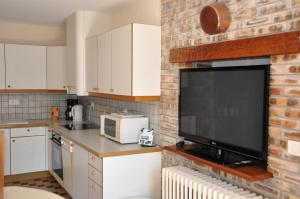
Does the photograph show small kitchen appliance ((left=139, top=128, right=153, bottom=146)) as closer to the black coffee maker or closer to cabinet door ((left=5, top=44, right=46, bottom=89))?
the black coffee maker

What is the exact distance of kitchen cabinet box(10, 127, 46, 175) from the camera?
4598 mm

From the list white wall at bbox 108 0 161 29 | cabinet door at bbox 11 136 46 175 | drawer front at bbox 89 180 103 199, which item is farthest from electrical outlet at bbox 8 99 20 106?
drawer front at bbox 89 180 103 199

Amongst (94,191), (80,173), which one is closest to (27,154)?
(80,173)

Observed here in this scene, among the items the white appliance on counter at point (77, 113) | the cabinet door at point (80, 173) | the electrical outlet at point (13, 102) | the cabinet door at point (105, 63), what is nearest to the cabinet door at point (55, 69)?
the white appliance on counter at point (77, 113)

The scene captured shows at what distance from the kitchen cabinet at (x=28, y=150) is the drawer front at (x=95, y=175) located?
195 cm

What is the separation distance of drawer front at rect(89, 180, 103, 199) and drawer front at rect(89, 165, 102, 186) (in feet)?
0.13

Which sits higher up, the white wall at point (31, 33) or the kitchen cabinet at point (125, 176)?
the white wall at point (31, 33)

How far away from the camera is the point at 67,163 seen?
3.86m

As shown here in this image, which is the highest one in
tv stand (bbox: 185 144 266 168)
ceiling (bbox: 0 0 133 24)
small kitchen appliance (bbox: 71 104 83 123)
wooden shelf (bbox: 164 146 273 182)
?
ceiling (bbox: 0 0 133 24)

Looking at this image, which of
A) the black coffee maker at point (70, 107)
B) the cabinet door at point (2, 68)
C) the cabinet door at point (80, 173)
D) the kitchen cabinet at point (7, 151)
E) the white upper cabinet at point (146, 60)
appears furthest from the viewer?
the black coffee maker at point (70, 107)

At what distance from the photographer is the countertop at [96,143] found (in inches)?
114

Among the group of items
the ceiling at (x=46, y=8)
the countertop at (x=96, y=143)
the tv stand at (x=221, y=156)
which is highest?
the ceiling at (x=46, y=8)

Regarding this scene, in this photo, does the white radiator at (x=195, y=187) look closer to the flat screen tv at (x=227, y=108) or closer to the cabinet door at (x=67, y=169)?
the flat screen tv at (x=227, y=108)

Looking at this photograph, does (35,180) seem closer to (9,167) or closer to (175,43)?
(9,167)
